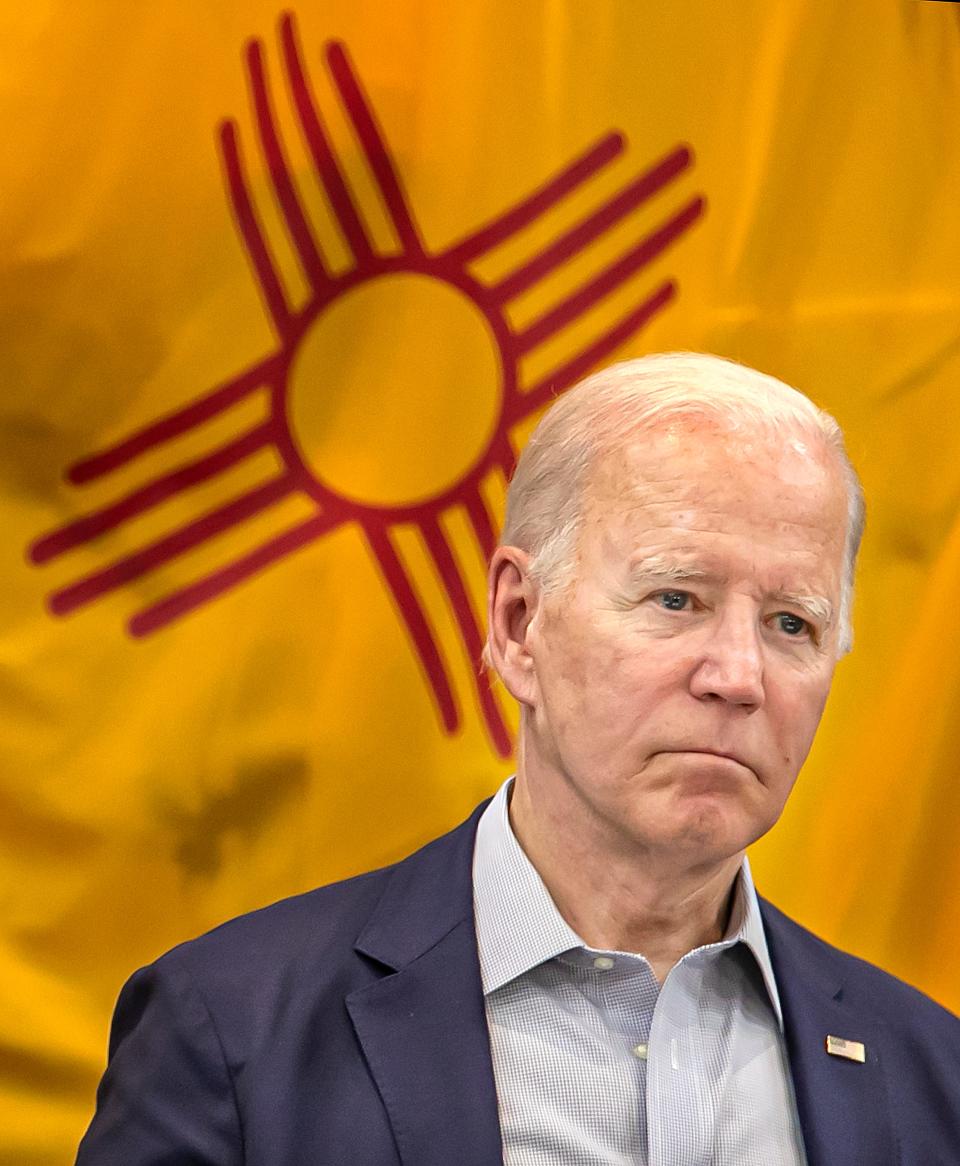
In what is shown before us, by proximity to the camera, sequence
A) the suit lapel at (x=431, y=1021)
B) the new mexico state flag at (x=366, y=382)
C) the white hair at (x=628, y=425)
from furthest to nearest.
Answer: the new mexico state flag at (x=366, y=382)
the white hair at (x=628, y=425)
the suit lapel at (x=431, y=1021)

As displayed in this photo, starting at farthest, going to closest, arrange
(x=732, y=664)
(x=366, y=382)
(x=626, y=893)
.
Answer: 1. (x=366, y=382)
2. (x=626, y=893)
3. (x=732, y=664)

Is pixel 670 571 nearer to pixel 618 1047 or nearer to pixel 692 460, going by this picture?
pixel 692 460

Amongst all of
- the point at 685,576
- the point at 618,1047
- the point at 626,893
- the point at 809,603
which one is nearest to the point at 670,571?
the point at 685,576

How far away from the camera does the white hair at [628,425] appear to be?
1.37m

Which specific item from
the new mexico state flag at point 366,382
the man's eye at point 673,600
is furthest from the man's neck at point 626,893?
the new mexico state flag at point 366,382

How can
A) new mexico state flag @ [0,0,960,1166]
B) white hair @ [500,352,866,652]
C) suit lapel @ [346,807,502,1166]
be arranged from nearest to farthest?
1. suit lapel @ [346,807,502,1166]
2. white hair @ [500,352,866,652]
3. new mexico state flag @ [0,0,960,1166]

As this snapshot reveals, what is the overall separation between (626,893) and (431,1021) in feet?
0.69

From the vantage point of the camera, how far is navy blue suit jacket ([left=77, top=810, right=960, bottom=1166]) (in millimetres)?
1259

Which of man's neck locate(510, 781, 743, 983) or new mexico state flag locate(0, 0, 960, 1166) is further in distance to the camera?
new mexico state flag locate(0, 0, 960, 1166)

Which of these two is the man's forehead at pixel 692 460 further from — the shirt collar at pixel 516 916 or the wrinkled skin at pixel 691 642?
the shirt collar at pixel 516 916

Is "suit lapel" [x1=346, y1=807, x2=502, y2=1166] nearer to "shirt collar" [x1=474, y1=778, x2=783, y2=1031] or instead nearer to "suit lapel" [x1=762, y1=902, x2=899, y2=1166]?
"shirt collar" [x1=474, y1=778, x2=783, y2=1031]

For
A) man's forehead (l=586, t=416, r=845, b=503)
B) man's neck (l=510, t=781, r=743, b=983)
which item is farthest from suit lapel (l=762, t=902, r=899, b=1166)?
man's forehead (l=586, t=416, r=845, b=503)

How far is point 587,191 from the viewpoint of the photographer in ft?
6.58

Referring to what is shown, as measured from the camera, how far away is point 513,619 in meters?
1.46
